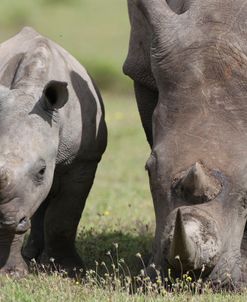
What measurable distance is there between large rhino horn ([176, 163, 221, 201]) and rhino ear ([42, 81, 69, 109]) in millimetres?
1795

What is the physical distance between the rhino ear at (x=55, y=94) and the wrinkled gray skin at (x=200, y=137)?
882mm

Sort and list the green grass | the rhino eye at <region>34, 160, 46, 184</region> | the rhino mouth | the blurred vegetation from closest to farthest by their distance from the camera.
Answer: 1. the green grass
2. the rhino mouth
3. the rhino eye at <region>34, 160, 46, 184</region>
4. the blurred vegetation

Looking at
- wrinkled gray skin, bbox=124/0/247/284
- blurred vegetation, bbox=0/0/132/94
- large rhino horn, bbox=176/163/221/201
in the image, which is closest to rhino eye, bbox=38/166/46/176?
wrinkled gray skin, bbox=124/0/247/284

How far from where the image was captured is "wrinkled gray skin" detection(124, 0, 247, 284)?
793 cm

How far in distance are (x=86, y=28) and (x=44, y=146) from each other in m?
25.7

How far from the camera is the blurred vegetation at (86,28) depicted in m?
29.8

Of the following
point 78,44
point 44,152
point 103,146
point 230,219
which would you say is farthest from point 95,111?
point 78,44

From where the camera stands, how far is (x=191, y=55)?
874cm

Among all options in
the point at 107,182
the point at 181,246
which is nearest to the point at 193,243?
the point at 181,246

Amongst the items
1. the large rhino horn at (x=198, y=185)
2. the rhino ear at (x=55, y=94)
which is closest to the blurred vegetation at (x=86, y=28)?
the rhino ear at (x=55, y=94)

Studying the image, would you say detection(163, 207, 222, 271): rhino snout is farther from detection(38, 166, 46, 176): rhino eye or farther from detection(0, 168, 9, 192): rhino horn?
detection(38, 166, 46, 176): rhino eye

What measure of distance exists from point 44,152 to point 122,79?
68.2ft

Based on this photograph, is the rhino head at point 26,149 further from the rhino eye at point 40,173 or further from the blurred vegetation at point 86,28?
the blurred vegetation at point 86,28

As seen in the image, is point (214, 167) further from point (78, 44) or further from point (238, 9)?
point (78, 44)
